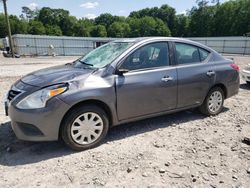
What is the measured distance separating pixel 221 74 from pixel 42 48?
27720mm

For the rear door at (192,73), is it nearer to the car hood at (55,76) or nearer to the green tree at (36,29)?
the car hood at (55,76)

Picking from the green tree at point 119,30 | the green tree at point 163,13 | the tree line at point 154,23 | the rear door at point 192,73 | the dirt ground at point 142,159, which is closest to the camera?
the dirt ground at point 142,159

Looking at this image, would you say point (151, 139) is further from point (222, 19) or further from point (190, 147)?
point (222, 19)

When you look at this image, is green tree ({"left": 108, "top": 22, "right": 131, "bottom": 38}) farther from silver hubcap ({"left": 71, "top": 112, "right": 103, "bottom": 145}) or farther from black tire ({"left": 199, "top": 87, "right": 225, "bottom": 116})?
silver hubcap ({"left": 71, "top": 112, "right": 103, "bottom": 145})

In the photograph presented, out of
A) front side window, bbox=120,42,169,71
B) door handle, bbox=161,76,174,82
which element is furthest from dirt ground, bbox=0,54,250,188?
front side window, bbox=120,42,169,71

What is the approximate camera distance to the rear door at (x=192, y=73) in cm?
413

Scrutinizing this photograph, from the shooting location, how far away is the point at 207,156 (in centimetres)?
321

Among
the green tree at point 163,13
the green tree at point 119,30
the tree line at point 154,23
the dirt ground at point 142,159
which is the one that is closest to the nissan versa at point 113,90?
the dirt ground at point 142,159

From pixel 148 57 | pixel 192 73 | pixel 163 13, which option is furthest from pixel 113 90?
pixel 163 13

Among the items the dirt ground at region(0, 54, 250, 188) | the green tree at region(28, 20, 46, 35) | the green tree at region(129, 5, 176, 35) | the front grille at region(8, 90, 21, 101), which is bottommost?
the dirt ground at region(0, 54, 250, 188)

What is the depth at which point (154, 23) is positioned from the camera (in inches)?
3366

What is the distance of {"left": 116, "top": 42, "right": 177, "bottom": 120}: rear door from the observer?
3523mm

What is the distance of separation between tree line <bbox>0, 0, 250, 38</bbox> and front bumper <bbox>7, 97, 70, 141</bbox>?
2535 inches

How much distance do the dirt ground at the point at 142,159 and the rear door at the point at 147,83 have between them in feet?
1.60
